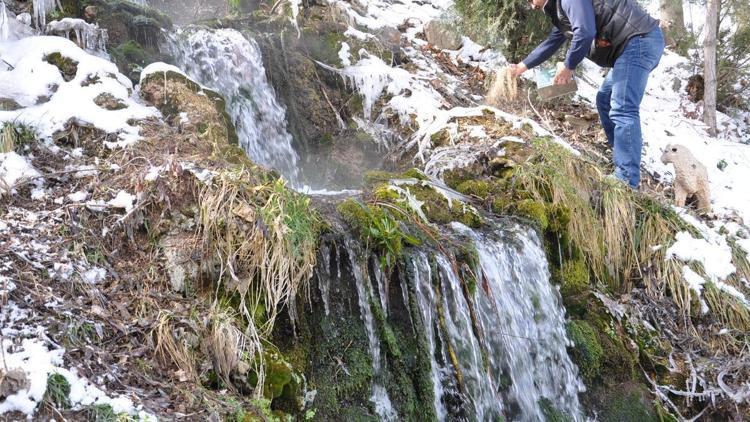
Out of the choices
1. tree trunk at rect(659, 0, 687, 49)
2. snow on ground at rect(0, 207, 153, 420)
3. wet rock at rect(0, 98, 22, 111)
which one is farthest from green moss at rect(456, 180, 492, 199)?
tree trunk at rect(659, 0, 687, 49)

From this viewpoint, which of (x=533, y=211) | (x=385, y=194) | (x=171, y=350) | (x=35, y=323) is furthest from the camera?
(x=533, y=211)

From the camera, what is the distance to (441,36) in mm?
8500

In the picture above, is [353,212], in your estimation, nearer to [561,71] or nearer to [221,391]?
[221,391]

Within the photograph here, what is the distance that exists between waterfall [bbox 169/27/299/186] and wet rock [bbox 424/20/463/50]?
Answer: 11.9 ft

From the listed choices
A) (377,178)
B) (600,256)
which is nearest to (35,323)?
(377,178)

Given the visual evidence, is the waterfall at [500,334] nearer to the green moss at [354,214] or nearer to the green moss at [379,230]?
the green moss at [379,230]

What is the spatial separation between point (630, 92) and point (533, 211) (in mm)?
1278

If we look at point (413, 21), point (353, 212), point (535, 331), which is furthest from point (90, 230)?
point (413, 21)

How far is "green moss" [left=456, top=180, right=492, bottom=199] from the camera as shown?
14.4 feet

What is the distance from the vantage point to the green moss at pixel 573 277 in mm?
4047

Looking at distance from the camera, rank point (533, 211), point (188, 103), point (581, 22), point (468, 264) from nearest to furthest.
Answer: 1. point (468, 264)
2. point (581, 22)
3. point (533, 211)
4. point (188, 103)

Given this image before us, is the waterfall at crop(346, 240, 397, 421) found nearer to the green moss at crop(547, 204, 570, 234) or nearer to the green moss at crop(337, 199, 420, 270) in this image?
the green moss at crop(337, 199, 420, 270)

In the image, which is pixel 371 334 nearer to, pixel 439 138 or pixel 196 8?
pixel 439 138

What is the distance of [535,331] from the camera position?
3.54 meters
